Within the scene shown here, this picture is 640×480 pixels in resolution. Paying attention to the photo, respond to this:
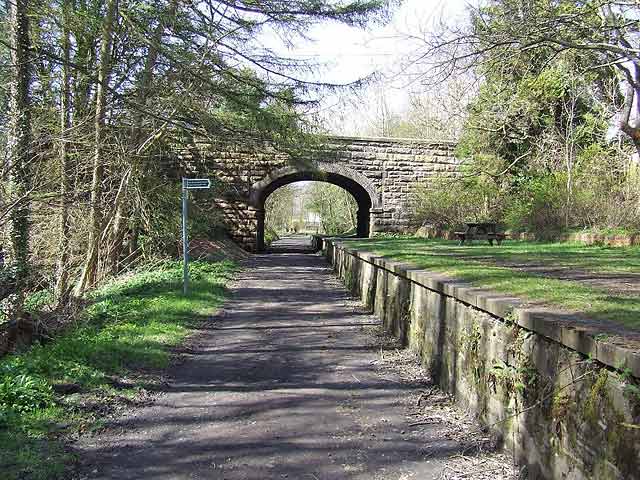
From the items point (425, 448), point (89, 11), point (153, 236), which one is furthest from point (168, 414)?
point (153, 236)

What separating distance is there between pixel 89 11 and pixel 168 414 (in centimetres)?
631

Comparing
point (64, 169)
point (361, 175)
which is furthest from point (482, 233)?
point (361, 175)

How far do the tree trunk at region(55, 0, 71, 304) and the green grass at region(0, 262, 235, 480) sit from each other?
2.46 ft

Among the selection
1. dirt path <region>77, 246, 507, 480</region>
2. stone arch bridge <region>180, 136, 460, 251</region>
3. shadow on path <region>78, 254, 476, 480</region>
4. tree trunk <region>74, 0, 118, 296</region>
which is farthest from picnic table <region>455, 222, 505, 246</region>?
stone arch bridge <region>180, 136, 460, 251</region>

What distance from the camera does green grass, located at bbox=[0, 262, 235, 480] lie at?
3512 mm

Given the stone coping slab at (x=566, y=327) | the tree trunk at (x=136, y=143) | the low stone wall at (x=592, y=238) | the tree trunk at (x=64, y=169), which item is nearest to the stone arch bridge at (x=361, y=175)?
the low stone wall at (x=592, y=238)

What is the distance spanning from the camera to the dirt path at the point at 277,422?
3414 millimetres

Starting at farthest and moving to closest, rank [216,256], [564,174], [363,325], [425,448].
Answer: [216,256]
[564,174]
[363,325]
[425,448]

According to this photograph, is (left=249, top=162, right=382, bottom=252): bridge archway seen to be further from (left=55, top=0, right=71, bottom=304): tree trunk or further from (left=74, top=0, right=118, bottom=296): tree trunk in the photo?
(left=74, top=0, right=118, bottom=296): tree trunk

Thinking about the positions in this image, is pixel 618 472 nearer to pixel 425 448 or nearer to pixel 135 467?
pixel 425 448

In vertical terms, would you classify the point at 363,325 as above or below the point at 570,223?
below

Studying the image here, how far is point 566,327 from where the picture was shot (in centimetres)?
271

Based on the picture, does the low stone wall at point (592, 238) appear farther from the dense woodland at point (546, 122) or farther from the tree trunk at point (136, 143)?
the tree trunk at point (136, 143)

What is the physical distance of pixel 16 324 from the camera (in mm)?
6406
